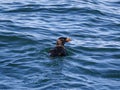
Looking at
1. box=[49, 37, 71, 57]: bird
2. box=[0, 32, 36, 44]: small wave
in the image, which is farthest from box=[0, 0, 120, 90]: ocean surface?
box=[49, 37, 71, 57]: bird

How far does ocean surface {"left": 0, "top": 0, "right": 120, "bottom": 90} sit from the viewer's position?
1512cm

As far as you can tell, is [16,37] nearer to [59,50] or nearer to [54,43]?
[54,43]

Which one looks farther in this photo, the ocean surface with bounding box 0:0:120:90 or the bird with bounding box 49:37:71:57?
the bird with bounding box 49:37:71:57

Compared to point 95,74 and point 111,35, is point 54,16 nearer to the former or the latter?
point 111,35

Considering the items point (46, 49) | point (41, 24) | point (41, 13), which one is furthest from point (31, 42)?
point (41, 13)

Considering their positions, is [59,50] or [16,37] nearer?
[59,50]

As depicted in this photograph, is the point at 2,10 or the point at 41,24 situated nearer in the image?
the point at 41,24

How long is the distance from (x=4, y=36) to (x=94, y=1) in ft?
23.5

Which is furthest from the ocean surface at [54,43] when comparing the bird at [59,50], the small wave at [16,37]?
the bird at [59,50]

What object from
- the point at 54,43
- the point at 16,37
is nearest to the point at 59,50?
the point at 54,43

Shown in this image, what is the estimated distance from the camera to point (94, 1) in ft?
81.9

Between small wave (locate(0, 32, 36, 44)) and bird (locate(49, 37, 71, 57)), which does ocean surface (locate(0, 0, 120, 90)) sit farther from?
bird (locate(49, 37, 71, 57))

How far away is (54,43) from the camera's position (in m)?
18.9

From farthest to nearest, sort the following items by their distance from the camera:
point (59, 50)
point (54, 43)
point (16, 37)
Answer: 1. point (16, 37)
2. point (54, 43)
3. point (59, 50)
